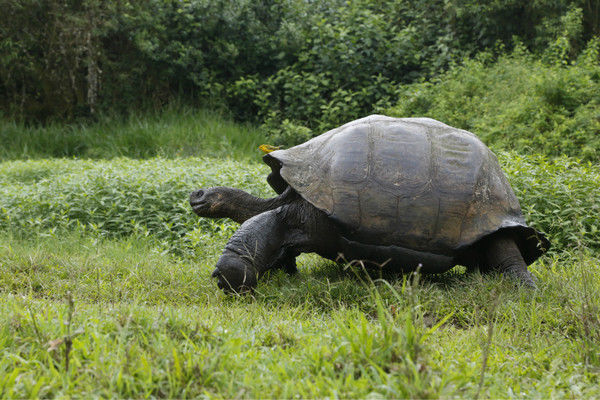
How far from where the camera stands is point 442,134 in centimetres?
376

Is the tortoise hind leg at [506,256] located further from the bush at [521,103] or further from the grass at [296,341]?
the bush at [521,103]

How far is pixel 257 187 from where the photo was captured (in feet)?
20.1

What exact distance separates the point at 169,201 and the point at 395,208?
3.02m

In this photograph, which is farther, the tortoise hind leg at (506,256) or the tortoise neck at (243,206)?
the tortoise neck at (243,206)

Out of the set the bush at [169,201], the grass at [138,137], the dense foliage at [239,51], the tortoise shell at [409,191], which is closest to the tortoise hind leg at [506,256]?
the tortoise shell at [409,191]

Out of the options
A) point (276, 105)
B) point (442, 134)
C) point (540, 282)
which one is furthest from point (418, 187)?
point (276, 105)

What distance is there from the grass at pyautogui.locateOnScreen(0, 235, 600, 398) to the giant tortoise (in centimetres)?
21

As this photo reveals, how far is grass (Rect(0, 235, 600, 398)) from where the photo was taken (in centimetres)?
201

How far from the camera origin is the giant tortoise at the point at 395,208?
11.5ft

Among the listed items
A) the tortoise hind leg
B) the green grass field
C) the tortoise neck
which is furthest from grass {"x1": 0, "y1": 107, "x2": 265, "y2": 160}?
the tortoise hind leg

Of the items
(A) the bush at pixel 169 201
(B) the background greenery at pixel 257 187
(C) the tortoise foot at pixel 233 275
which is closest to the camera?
(B) the background greenery at pixel 257 187

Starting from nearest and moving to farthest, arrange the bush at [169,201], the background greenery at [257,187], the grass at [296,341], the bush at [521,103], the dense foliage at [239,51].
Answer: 1. the grass at [296,341]
2. the background greenery at [257,187]
3. the bush at [169,201]
4. the bush at [521,103]
5. the dense foliage at [239,51]

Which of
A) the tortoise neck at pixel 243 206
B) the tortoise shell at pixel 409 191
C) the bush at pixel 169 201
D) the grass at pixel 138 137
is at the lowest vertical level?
the grass at pixel 138 137

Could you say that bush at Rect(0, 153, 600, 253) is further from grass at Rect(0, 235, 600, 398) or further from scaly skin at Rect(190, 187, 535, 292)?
grass at Rect(0, 235, 600, 398)
